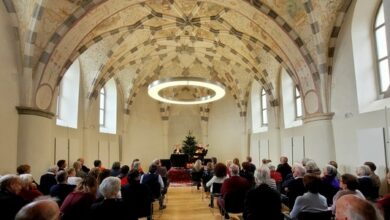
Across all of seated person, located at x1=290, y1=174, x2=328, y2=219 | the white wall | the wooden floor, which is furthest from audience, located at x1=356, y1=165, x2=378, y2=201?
the white wall

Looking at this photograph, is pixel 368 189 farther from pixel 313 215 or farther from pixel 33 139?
pixel 33 139

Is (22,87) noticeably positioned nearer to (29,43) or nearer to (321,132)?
(29,43)

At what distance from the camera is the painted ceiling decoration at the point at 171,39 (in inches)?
302

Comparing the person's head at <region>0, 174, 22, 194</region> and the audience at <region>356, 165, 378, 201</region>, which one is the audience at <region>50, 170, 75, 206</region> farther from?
the audience at <region>356, 165, 378, 201</region>

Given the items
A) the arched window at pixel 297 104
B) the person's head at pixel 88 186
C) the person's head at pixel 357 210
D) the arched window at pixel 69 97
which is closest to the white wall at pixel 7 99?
the arched window at pixel 69 97

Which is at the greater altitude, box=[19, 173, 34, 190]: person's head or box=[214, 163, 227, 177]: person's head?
box=[19, 173, 34, 190]: person's head

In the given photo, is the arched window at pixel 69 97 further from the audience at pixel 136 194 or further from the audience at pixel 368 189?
the audience at pixel 368 189

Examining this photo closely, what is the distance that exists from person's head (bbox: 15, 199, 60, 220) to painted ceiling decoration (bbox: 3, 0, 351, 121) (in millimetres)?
6602

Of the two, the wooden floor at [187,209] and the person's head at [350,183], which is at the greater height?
the person's head at [350,183]

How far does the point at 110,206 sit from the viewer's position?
308 centimetres

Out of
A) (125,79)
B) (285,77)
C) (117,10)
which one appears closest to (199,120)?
(125,79)

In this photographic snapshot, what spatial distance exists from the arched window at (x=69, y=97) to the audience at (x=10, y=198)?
7.99m

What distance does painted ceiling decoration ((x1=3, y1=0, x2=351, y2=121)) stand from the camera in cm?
767

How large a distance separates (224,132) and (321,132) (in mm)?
9449
